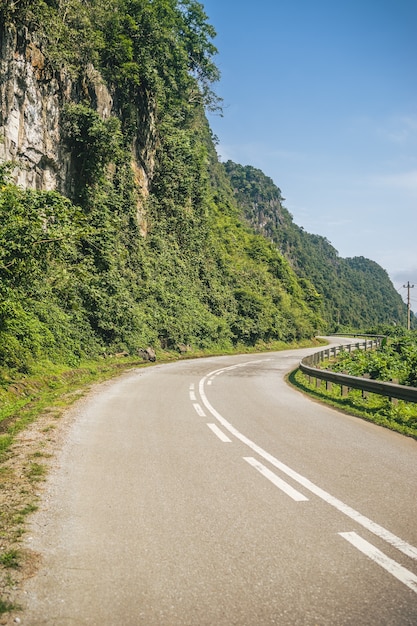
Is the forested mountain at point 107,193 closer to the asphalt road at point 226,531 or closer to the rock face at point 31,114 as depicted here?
the rock face at point 31,114

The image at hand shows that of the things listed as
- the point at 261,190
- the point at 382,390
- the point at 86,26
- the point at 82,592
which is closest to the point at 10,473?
the point at 82,592

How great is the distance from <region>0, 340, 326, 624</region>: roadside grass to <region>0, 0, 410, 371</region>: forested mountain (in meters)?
1.01

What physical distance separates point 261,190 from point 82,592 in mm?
174939

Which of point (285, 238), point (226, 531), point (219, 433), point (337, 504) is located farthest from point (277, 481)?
point (285, 238)

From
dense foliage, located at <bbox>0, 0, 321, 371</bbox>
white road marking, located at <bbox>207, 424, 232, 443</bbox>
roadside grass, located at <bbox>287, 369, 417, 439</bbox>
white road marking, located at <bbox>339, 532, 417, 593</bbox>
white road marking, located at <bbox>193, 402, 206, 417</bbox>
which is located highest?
dense foliage, located at <bbox>0, 0, 321, 371</bbox>

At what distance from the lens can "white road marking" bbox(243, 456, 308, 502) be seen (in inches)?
194

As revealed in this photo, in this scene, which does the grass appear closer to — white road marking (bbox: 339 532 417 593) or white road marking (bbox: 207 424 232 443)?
white road marking (bbox: 339 532 417 593)

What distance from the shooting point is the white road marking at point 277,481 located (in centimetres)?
493

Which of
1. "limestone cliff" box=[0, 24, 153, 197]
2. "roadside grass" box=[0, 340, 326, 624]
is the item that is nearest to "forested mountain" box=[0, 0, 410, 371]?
"limestone cliff" box=[0, 24, 153, 197]

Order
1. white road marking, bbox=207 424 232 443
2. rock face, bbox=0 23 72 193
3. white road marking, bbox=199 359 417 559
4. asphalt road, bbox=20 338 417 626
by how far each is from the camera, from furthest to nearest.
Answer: rock face, bbox=0 23 72 193, white road marking, bbox=207 424 232 443, white road marking, bbox=199 359 417 559, asphalt road, bbox=20 338 417 626

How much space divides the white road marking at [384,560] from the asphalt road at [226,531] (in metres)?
0.01

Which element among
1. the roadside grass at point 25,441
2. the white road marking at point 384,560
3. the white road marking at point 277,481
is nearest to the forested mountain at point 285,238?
the roadside grass at point 25,441

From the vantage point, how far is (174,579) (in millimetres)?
3178

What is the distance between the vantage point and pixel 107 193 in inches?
1156
